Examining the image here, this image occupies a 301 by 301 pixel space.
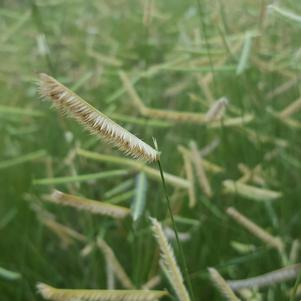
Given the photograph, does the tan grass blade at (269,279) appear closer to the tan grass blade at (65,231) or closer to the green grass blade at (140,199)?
the green grass blade at (140,199)

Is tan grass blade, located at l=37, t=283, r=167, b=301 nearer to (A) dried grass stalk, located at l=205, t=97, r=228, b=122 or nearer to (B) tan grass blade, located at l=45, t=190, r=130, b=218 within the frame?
(B) tan grass blade, located at l=45, t=190, r=130, b=218

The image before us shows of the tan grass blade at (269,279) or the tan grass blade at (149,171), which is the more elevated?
the tan grass blade at (149,171)

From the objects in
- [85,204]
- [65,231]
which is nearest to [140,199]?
[85,204]

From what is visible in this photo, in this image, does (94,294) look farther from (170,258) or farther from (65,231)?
(65,231)

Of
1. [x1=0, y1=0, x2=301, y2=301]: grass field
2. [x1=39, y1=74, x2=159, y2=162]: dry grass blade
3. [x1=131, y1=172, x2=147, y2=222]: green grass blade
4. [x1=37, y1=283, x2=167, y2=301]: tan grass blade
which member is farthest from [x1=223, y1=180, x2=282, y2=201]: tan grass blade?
[x1=39, y1=74, x2=159, y2=162]: dry grass blade

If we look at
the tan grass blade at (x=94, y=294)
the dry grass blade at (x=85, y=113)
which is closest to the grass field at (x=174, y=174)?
the tan grass blade at (x=94, y=294)

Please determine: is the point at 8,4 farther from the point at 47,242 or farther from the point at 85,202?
the point at 85,202
